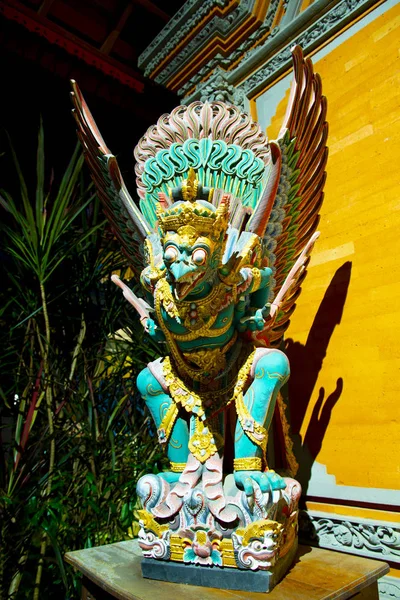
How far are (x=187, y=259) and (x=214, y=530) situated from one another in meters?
0.72

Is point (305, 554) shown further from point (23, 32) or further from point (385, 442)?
point (23, 32)

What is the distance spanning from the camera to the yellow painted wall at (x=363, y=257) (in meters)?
1.72

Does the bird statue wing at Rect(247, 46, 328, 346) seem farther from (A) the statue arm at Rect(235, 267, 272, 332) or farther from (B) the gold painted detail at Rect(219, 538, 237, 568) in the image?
(B) the gold painted detail at Rect(219, 538, 237, 568)

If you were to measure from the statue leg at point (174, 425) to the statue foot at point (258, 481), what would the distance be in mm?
203

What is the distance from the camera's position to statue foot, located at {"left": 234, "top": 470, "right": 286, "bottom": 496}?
Answer: 120cm

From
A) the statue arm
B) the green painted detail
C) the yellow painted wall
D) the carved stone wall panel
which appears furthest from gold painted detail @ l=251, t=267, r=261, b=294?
the carved stone wall panel

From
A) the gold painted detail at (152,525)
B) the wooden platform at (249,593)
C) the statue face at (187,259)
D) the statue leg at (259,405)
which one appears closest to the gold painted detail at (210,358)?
the statue leg at (259,405)

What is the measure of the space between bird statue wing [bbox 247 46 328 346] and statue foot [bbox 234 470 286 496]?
0.49 meters

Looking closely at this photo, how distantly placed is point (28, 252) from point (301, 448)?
152 cm

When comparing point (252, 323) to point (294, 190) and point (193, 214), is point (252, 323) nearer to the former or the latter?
point (193, 214)

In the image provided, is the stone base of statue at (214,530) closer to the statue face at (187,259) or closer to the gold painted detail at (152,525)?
the gold painted detail at (152,525)

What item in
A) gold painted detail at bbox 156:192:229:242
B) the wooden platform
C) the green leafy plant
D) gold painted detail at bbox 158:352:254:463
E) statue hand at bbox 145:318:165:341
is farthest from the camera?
the green leafy plant

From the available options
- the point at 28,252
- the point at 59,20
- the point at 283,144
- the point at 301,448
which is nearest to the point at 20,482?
the point at 28,252

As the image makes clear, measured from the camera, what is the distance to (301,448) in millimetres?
1951
